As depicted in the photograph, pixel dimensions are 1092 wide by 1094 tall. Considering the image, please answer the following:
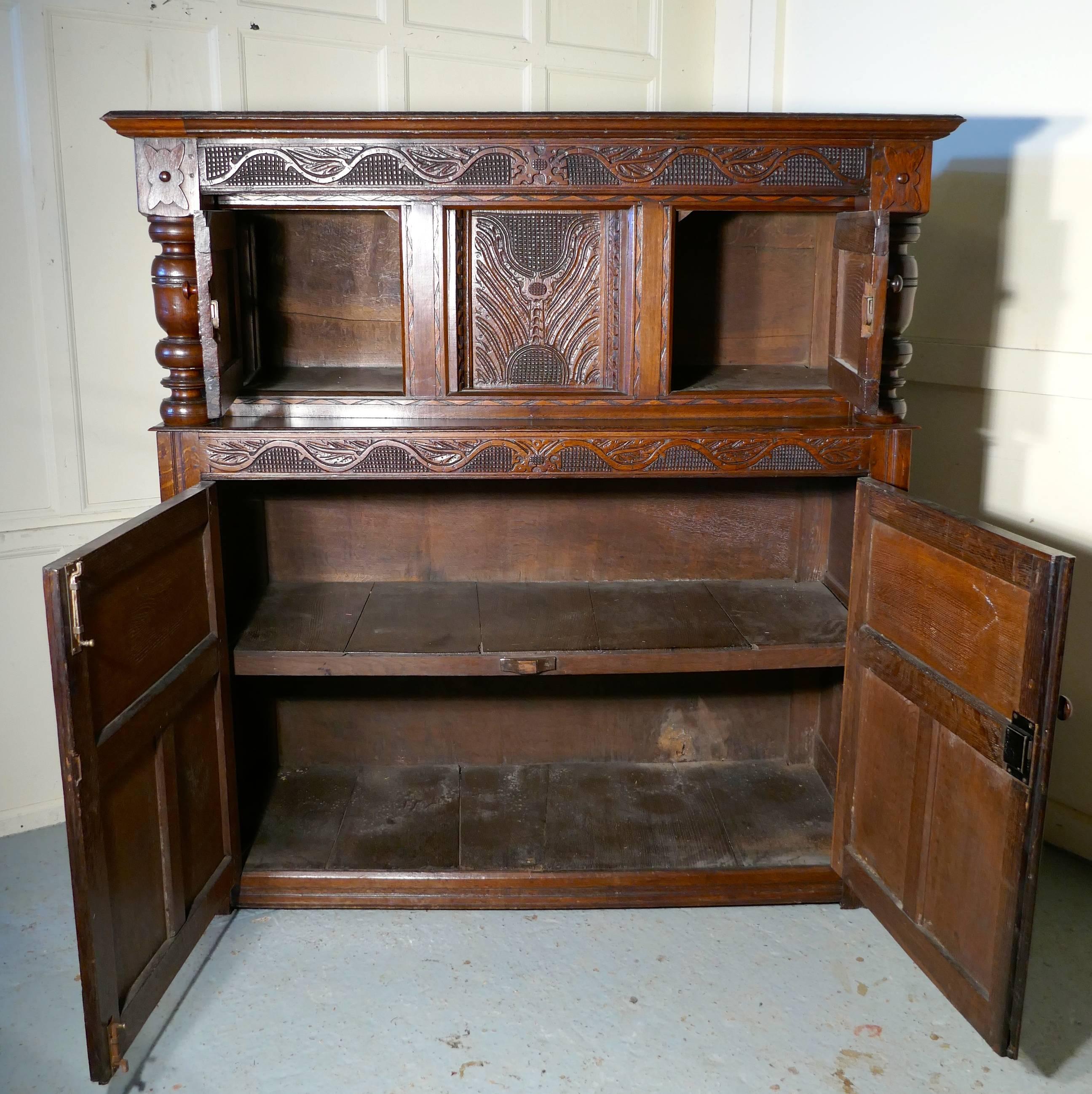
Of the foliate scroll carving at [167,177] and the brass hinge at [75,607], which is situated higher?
the foliate scroll carving at [167,177]

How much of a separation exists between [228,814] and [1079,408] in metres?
2.21

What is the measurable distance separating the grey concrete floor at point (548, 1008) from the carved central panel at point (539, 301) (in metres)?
1.24

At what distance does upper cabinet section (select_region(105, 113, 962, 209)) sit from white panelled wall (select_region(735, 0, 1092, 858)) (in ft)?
1.94

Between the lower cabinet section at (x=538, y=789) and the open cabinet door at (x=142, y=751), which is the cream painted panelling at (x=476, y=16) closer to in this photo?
the open cabinet door at (x=142, y=751)

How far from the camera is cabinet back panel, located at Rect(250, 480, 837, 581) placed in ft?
9.02

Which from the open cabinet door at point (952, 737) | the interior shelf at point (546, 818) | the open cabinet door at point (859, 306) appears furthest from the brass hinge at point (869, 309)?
the interior shelf at point (546, 818)

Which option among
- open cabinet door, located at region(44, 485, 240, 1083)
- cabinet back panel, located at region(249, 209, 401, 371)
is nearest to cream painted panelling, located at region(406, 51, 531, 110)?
cabinet back panel, located at region(249, 209, 401, 371)

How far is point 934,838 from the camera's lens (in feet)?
6.53

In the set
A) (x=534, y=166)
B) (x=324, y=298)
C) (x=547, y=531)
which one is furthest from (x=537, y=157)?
(x=547, y=531)

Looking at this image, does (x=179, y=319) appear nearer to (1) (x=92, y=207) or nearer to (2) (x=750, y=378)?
(1) (x=92, y=207)

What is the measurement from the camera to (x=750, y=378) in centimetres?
253

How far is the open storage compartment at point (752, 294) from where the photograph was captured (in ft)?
8.62

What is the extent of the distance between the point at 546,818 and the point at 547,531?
2.38 ft

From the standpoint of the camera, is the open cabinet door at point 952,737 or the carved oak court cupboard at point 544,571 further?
the carved oak court cupboard at point 544,571
